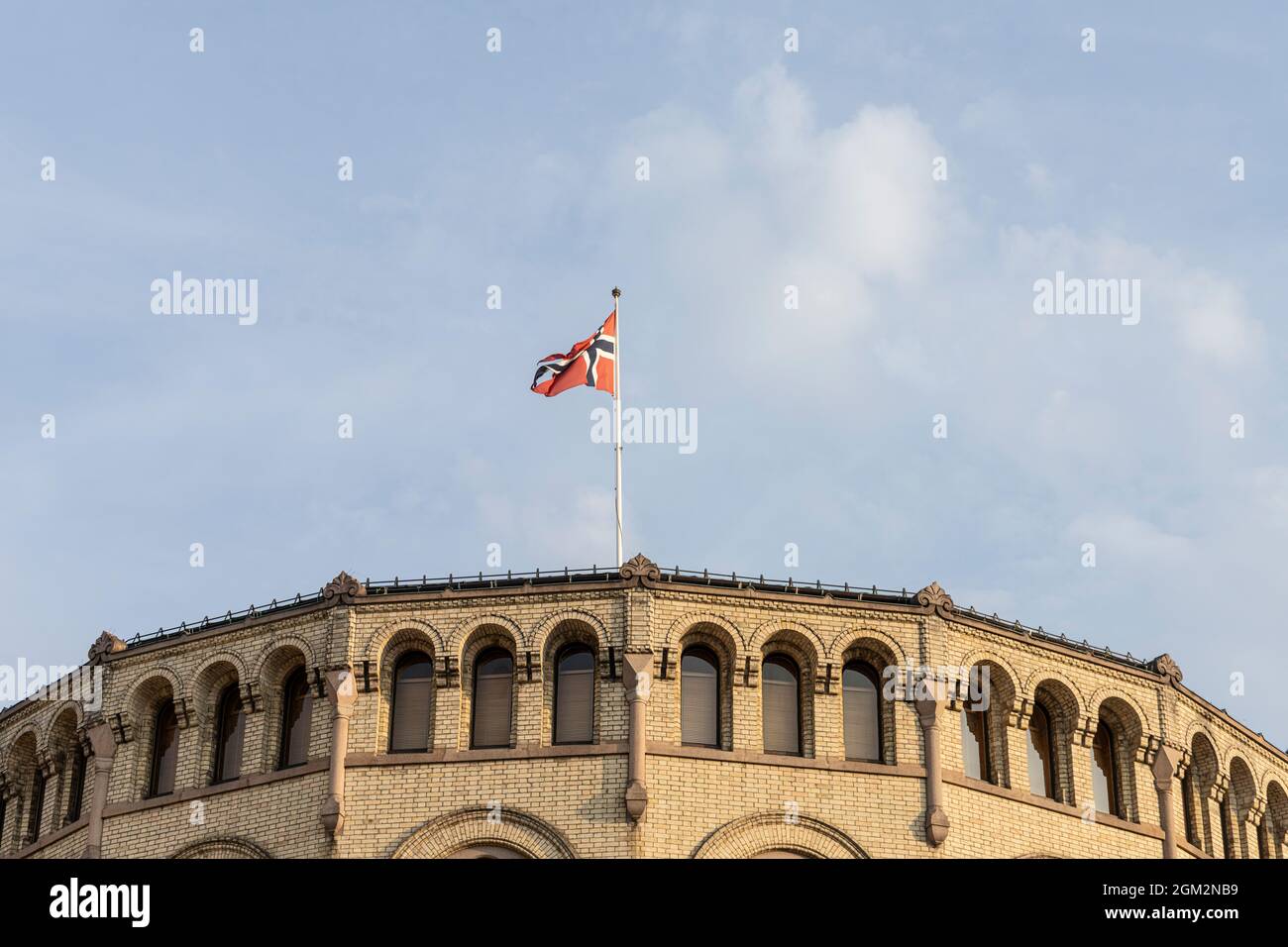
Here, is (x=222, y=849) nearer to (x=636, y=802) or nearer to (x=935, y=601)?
(x=636, y=802)

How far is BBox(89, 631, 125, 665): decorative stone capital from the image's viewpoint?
50281mm

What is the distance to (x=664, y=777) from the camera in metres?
45.1

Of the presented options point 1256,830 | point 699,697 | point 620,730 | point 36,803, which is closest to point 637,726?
point 620,730

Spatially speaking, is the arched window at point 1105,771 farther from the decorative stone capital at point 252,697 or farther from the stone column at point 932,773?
the decorative stone capital at point 252,697

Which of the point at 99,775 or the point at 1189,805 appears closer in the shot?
the point at 99,775

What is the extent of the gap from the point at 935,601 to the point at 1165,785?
26.5ft

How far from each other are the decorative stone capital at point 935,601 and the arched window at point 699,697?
208 inches

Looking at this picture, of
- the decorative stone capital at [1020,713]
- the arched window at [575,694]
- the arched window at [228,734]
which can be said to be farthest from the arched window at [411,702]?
the decorative stone capital at [1020,713]

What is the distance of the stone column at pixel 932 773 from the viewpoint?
149 ft

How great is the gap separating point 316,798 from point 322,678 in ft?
9.58

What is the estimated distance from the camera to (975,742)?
48.3 meters

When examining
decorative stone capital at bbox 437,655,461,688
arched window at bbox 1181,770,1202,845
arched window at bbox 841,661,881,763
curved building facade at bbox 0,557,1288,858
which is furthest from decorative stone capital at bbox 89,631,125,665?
arched window at bbox 1181,770,1202,845
